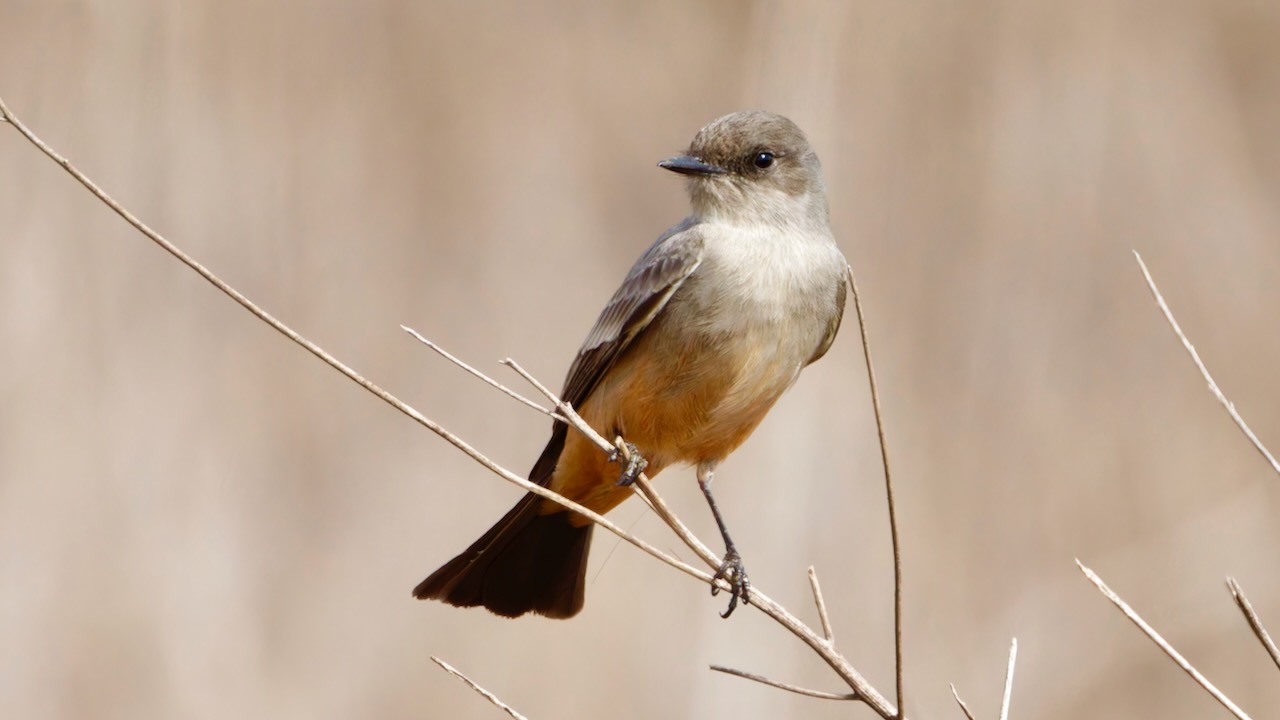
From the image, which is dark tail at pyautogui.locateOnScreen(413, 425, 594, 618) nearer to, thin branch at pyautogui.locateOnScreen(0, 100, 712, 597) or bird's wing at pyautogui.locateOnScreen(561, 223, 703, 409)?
bird's wing at pyautogui.locateOnScreen(561, 223, 703, 409)

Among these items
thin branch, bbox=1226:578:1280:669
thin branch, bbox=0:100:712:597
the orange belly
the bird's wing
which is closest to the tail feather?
the orange belly

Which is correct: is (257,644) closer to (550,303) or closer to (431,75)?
(550,303)

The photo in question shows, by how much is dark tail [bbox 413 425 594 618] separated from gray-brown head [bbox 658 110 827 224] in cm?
73

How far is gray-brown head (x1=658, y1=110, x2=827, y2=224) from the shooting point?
367cm

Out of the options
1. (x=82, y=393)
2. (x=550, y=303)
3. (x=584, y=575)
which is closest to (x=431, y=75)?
(x=550, y=303)

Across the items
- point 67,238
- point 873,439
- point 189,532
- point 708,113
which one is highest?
point 708,113

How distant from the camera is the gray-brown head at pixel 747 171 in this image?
3.67m

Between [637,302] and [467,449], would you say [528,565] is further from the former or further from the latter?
[467,449]

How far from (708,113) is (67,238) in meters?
2.90

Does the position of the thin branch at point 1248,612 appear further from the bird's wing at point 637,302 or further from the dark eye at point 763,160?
the dark eye at point 763,160

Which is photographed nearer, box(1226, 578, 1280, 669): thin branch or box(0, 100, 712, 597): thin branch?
box(1226, 578, 1280, 669): thin branch

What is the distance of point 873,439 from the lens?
5.90 metres

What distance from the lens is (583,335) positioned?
6172 millimetres

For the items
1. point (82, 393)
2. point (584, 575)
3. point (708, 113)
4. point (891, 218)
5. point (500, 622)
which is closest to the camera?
point (584, 575)
